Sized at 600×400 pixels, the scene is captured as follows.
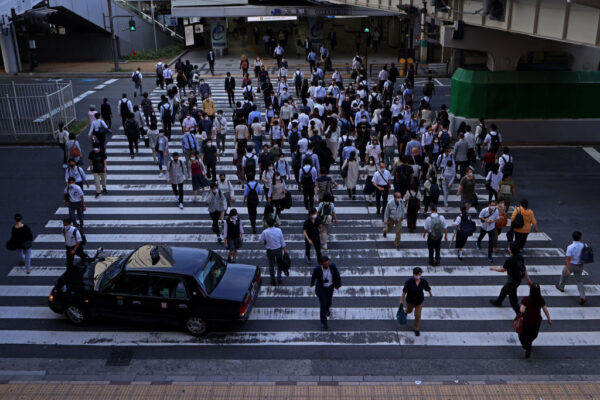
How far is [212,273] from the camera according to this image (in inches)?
418

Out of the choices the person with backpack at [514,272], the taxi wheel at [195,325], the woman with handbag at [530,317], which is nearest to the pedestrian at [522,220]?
the person with backpack at [514,272]

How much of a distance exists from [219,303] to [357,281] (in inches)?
139

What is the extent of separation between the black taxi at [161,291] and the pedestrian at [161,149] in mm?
7052

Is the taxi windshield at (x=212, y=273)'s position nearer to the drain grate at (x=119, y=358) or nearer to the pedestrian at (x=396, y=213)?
the drain grate at (x=119, y=358)

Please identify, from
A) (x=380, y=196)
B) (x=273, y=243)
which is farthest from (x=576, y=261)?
(x=273, y=243)

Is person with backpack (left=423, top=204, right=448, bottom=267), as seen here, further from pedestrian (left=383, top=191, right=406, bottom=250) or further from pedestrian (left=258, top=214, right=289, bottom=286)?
pedestrian (left=258, top=214, right=289, bottom=286)

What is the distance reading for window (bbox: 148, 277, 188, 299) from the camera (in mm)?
10164

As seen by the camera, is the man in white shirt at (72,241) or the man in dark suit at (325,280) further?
the man in white shirt at (72,241)

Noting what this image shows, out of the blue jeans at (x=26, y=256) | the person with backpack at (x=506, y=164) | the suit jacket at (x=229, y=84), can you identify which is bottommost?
the blue jeans at (x=26, y=256)

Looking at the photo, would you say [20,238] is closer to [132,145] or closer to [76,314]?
[76,314]

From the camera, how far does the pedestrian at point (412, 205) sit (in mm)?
14008

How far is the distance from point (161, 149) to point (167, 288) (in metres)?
8.34

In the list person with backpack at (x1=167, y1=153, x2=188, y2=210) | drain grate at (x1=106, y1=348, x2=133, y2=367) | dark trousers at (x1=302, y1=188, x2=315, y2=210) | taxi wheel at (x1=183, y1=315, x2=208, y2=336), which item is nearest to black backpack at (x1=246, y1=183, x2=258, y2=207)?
dark trousers at (x1=302, y1=188, x2=315, y2=210)

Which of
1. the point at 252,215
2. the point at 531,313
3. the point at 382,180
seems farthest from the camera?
the point at 382,180
